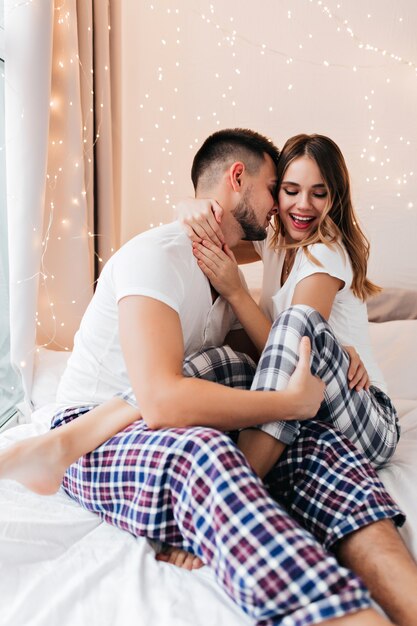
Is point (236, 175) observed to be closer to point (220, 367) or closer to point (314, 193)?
point (314, 193)

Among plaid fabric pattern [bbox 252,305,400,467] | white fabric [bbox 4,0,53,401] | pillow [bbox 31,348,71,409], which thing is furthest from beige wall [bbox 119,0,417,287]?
plaid fabric pattern [bbox 252,305,400,467]

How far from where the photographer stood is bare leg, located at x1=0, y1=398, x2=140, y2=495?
1.10m

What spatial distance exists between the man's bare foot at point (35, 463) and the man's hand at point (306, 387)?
444 mm

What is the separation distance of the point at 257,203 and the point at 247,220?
49 mm

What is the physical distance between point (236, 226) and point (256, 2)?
4.69 feet

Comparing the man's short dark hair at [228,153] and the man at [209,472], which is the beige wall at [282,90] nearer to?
the man's short dark hair at [228,153]

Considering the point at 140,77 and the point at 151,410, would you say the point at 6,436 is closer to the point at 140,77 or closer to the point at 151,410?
the point at 151,410

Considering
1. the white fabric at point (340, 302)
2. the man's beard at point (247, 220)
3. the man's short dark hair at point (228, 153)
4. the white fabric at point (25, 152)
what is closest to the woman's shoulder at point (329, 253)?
the white fabric at point (340, 302)

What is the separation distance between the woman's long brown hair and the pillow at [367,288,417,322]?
0.59m

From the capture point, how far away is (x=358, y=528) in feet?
3.24

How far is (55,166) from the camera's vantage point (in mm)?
2139

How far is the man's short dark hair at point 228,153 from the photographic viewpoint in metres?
1.52

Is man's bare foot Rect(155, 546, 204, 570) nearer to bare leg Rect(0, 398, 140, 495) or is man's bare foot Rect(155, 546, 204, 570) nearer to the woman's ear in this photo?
bare leg Rect(0, 398, 140, 495)

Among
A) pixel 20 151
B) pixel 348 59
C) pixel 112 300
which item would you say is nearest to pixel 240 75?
pixel 348 59
